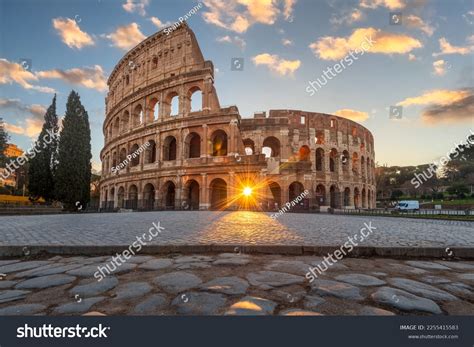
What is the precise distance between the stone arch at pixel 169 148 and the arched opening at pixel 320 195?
17.8 meters

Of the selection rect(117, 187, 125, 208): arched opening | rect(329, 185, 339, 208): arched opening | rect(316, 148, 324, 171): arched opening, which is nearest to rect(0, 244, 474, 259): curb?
rect(117, 187, 125, 208): arched opening

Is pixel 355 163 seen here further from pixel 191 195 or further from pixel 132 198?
pixel 132 198

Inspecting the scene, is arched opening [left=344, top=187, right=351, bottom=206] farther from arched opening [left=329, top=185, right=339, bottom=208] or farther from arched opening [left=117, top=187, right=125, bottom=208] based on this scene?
arched opening [left=117, top=187, right=125, bottom=208]

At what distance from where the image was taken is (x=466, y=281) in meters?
2.64

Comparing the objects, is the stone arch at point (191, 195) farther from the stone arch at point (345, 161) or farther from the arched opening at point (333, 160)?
the stone arch at point (345, 161)

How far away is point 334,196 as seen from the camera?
107ft

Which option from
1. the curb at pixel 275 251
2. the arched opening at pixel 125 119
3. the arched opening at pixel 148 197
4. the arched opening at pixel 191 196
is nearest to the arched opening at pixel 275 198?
the arched opening at pixel 191 196

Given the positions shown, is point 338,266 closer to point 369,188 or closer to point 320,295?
point 320,295

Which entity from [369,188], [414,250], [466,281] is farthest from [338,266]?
[369,188]

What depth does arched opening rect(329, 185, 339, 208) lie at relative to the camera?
31636 mm

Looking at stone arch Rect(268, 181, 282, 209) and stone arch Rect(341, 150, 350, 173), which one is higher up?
stone arch Rect(341, 150, 350, 173)

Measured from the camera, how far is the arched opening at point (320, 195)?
31.1 m

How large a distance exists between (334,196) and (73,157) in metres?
29.1

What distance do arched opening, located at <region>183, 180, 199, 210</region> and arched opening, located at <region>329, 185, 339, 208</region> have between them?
54.7 ft
